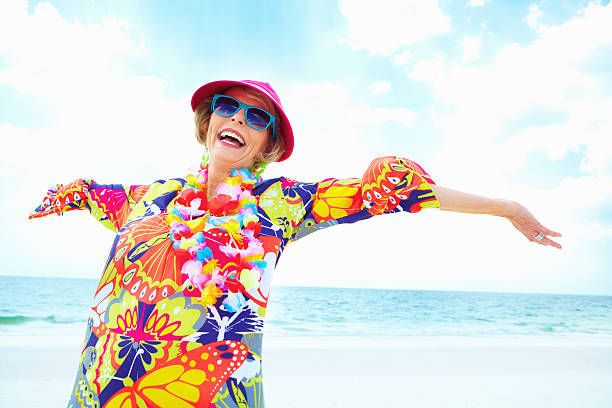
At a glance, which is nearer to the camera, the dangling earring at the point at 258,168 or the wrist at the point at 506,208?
the wrist at the point at 506,208

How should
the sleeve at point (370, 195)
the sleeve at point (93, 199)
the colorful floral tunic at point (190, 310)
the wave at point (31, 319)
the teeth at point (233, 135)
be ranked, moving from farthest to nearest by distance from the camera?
the wave at point (31, 319)
the sleeve at point (93, 199)
the teeth at point (233, 135)
the sleeve at point (370, 195)
the colorful floral tunic at point (190, 310)

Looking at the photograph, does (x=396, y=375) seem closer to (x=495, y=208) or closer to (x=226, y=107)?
(x=495, y=208)

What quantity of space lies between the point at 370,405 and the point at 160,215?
328 centimetres

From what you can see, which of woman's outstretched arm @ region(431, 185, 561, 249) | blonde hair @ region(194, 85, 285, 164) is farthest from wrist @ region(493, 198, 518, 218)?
blonde hair @ region(194, 85, 285, 164)

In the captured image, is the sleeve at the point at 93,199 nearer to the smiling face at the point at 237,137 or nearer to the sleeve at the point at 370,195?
the smiling face at the point at 237,137

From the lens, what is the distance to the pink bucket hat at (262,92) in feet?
4.97

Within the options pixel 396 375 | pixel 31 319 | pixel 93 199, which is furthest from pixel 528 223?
pixel 31 319

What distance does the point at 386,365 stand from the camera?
17.5 ft

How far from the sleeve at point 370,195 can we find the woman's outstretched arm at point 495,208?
1.5 inches

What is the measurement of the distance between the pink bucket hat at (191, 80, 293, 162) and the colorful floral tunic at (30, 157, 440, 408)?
258 mm

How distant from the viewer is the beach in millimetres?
3969

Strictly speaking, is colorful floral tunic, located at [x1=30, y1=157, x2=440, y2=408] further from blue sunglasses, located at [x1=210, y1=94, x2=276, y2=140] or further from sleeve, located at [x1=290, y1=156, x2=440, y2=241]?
blue sunglasses, located at [x1=210, y1=94, x2=276, y2=140]

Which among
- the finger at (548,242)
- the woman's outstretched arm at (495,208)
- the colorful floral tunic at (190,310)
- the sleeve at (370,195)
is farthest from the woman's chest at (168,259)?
the finger at (548,242)

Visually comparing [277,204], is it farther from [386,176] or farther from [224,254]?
[386,176]
